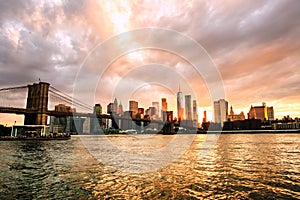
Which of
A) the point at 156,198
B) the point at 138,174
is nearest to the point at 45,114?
the point at 138,174

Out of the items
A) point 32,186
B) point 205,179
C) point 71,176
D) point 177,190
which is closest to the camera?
point 177,190

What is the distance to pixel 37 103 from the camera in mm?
106750

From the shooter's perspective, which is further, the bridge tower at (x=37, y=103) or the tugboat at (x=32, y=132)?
the bridge tower at (x=37, y=103)

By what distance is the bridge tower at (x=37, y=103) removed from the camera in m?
101

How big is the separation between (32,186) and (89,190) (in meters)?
4.11

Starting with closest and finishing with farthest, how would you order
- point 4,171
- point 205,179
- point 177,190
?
point 177,190 → point 205,179 → point 4,171

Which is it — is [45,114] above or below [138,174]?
above

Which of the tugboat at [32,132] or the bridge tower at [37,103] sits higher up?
the bridge tower at [37,103]

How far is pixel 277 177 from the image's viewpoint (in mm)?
17156

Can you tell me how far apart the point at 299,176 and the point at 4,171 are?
80.1 ft

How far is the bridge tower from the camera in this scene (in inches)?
3981

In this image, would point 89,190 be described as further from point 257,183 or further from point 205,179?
point 257,183

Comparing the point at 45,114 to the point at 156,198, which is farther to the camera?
the point at 45,114

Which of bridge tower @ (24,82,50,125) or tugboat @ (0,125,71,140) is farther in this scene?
bridge tower @ (24,82,50,125)
